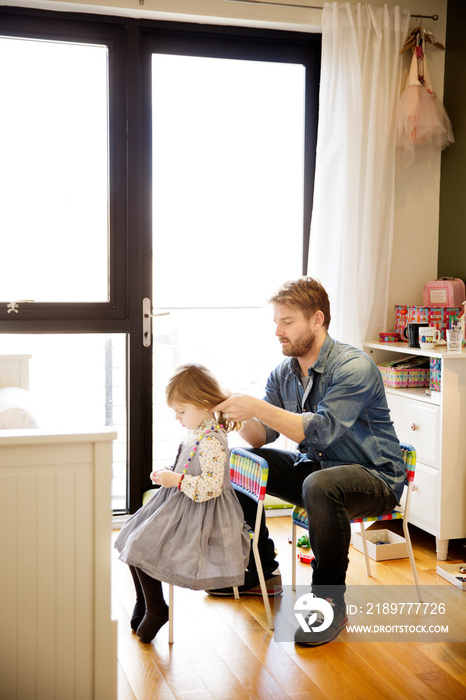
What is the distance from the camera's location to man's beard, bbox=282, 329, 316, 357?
245 centimetres

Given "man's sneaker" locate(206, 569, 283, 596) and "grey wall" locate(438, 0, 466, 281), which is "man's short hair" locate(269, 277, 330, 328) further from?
"grey wall" locate(438, 0, 466, 281)

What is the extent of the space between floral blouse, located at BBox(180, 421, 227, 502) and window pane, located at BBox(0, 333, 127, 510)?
1268 millimetres

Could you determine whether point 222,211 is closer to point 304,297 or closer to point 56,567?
point 304,297

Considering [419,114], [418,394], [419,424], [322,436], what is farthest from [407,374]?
[419,114]

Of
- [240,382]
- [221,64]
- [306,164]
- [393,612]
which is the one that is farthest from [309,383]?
[221,64]

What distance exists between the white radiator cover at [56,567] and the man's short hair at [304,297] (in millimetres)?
1100

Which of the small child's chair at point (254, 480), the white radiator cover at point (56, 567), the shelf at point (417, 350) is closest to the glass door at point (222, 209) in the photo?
the shelf at point (417, 350)

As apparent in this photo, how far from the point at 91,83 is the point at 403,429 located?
204 cm

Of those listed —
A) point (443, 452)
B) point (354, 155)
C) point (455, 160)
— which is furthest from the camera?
point (455, 160)

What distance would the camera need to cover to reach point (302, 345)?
8.04 feet

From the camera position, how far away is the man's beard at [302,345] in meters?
2.45

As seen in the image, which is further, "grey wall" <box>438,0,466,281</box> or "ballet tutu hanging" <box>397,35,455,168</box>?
"grey wall" <box>438,0,466,281</box>

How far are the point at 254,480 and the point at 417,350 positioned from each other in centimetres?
109

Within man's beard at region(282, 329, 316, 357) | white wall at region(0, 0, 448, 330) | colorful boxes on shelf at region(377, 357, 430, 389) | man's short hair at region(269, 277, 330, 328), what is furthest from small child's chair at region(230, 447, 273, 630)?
white wall at region(0, 0, 448, 330)
